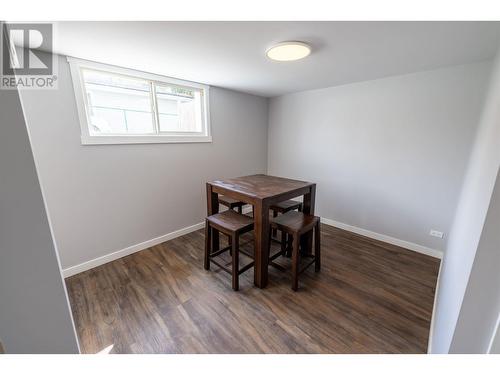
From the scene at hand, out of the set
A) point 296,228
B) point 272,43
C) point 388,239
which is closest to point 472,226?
point 296,228

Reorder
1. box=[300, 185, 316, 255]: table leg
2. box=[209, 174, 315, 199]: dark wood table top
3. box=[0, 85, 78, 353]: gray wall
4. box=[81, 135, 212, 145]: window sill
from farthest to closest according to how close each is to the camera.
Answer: box=[300, 185, 316, 255]: table leg < box=[81, 135, 212, 145]: window sill < box=[209, 174, 315, 199]: dark wood table top < box=[0, 85, 78, 353]: gray wall

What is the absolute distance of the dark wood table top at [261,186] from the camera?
1.92 meters

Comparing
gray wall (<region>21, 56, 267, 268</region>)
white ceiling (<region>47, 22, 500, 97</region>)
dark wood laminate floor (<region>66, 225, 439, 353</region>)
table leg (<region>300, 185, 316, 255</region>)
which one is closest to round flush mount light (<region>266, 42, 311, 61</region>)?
white ceiling (<region>47, 22, 500, 97</region>)

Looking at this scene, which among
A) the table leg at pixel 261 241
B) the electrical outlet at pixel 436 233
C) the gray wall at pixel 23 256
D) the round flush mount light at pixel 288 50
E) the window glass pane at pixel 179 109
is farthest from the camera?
the window glass pane at pixel 179 109

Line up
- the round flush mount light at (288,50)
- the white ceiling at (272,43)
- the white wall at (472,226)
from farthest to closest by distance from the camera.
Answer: the round flush mount light at (288,50) < the white ceiling at (272,43) < the white wall at (472,226)

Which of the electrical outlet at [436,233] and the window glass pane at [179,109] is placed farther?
the window glass pane at [179,109]

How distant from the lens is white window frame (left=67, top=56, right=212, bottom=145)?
1.92m

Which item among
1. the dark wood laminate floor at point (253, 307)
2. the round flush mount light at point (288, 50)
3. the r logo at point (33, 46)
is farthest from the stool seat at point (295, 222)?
the r logo at point (33, 46)

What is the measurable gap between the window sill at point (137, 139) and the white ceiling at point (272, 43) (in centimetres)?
73

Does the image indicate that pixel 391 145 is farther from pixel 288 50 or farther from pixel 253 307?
pixel 253 307

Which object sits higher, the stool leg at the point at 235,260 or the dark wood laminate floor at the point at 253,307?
the stool leg at the point at 235,260

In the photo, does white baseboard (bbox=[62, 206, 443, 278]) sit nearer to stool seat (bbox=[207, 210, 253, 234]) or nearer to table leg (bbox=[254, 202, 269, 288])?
stool seat (bbox=[207, 210, 253, 234])

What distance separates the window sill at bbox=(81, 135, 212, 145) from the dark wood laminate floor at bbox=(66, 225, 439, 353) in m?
1.36

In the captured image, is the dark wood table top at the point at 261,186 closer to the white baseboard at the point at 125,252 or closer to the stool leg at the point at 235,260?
the stool leg at the point at 235,260
